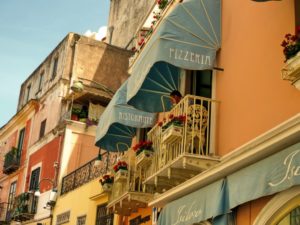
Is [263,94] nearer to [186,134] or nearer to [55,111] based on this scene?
[186,134]

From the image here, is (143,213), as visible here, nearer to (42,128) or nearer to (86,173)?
(86,173)

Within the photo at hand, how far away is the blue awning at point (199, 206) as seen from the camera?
8641mm

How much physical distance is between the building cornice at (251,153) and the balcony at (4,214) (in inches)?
760

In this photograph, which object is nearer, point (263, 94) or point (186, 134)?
point (263, 94)

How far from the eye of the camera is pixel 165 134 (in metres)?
10.1

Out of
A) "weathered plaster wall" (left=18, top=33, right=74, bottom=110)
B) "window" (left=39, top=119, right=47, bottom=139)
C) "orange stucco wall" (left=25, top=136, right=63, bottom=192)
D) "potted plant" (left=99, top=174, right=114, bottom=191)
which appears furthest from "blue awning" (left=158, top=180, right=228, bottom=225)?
"window" (left=39, top=119, right=47, bottom=139)

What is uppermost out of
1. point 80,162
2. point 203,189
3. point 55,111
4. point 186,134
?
point 55,111

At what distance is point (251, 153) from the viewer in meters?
7.81

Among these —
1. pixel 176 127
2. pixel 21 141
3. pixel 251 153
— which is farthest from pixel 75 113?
pixel 251 153

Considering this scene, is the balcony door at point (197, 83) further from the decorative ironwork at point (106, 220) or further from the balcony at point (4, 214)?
the balcony at point (4, 214)

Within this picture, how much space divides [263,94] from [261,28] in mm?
1181

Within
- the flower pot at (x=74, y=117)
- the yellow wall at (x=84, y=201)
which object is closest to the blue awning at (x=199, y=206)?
the yellow wall at (x=84, y=201)

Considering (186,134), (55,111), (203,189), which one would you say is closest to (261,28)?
(186,134)

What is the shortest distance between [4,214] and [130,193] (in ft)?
57.3
